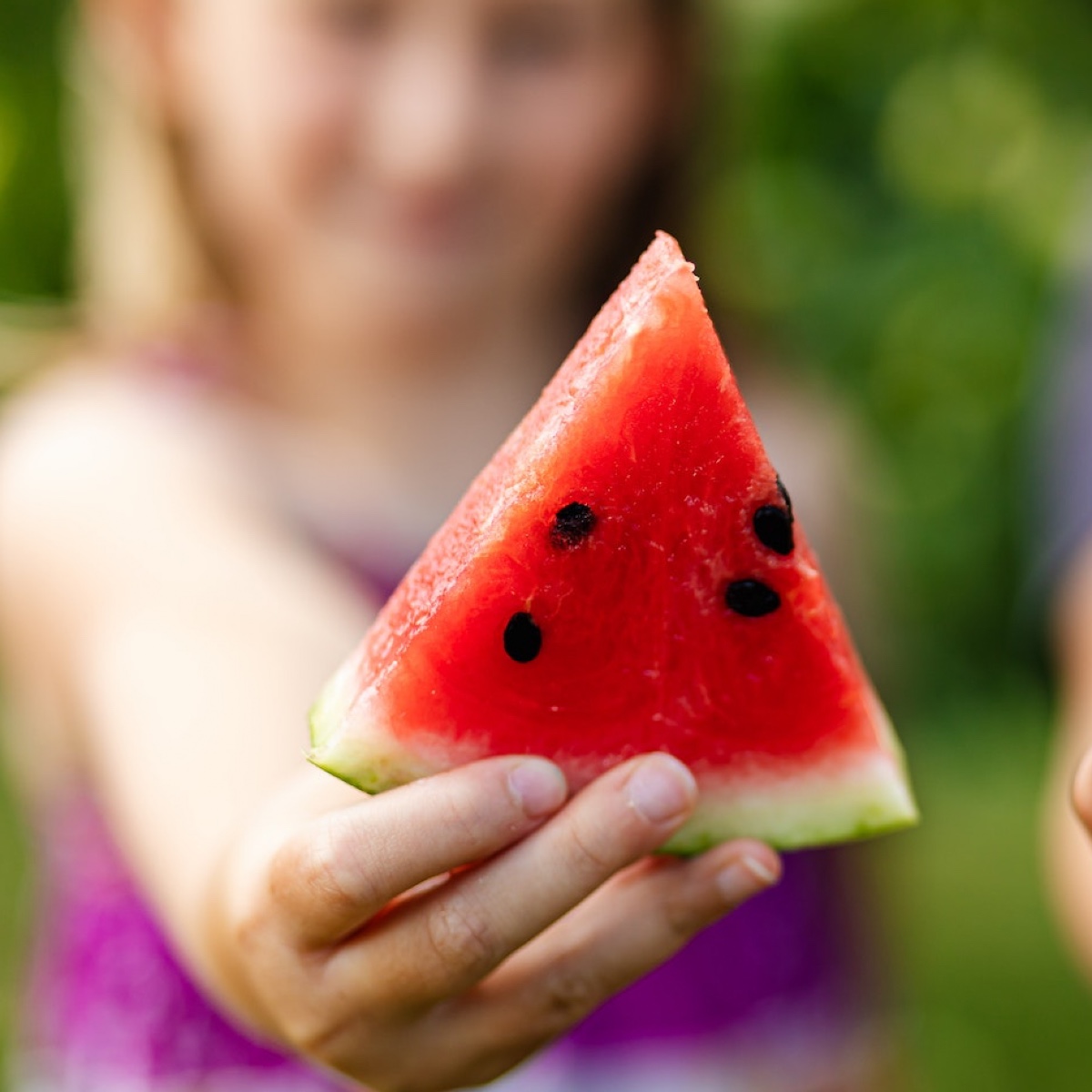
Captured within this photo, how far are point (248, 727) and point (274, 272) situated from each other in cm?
214

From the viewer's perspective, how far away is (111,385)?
3.29 meters

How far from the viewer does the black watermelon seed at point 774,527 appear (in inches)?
62.4

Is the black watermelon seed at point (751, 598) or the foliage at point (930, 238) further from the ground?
the foliage at point (930, 238)

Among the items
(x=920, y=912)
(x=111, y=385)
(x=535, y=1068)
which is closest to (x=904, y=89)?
(x=920, y=912)

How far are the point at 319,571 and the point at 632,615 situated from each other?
129cm

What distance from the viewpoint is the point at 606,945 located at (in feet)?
5.03

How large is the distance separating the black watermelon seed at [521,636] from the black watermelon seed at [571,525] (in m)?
0.10

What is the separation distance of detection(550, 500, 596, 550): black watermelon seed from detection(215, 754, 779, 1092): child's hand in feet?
1.00

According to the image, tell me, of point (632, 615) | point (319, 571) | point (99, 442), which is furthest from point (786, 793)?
point (99, 442)

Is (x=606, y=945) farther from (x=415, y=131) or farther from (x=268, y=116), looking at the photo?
(x=268, y=116)

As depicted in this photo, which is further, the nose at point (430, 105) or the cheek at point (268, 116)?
the cheek at point (268, 116)

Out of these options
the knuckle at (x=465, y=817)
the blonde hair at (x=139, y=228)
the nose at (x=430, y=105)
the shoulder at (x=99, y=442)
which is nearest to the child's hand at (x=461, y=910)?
the knuckle at (x=465, y=817)

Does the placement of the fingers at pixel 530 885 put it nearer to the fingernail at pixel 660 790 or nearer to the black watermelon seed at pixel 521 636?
the fingernail at pixel 660 790

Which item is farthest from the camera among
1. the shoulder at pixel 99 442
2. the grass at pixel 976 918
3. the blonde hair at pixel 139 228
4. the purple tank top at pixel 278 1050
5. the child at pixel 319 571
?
the grass at pixel 976 918
